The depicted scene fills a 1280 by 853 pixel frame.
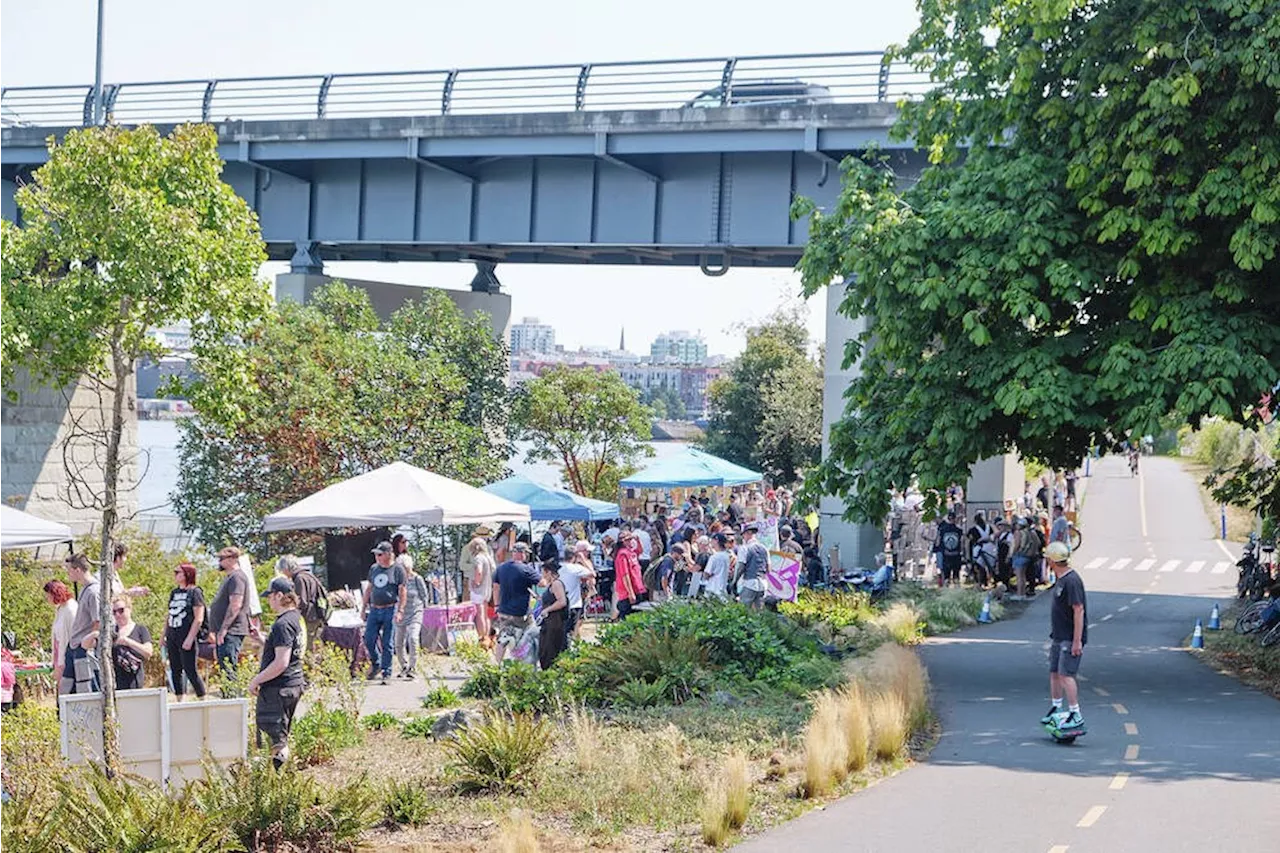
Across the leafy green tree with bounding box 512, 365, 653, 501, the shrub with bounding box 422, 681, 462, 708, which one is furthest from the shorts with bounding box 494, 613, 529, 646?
the leafy green tree with bounding box 512, 365, 653, 501

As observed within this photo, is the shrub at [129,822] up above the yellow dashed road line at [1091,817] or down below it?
above

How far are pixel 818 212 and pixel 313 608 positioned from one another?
7.83 m

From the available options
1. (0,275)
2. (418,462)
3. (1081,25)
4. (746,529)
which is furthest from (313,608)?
(418,462)

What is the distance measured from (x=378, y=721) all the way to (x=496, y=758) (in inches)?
150

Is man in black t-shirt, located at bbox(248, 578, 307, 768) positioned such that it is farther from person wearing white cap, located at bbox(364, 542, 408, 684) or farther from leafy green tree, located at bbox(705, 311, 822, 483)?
leafy green tree, located at bbox(705, 311, 822, 483)

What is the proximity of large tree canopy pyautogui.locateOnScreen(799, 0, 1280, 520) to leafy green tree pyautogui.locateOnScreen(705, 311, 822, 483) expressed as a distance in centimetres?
3621

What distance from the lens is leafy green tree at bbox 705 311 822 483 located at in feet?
188

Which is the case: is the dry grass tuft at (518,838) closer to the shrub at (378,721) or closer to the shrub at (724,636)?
the shrub at (378,721)

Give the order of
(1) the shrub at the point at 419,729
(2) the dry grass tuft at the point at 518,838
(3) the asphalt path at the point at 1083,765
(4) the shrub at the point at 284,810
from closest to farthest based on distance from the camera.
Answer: (2) the dry grass tuft at the point at 518,838
(4) the shrub at the point at 284,810
(3) the asphalt path at the point at 1083,765
(1) the shrub at the point at 419,729

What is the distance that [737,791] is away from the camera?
1073cm

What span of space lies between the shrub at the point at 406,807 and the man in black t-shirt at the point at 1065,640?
597 cm

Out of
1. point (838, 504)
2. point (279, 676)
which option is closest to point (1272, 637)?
point (838, 504)

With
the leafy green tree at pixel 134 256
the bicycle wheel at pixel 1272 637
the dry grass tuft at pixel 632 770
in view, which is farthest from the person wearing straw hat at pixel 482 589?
the bicycle wheel at pixel 1272 637

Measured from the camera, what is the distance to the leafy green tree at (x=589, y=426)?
4897 cm
